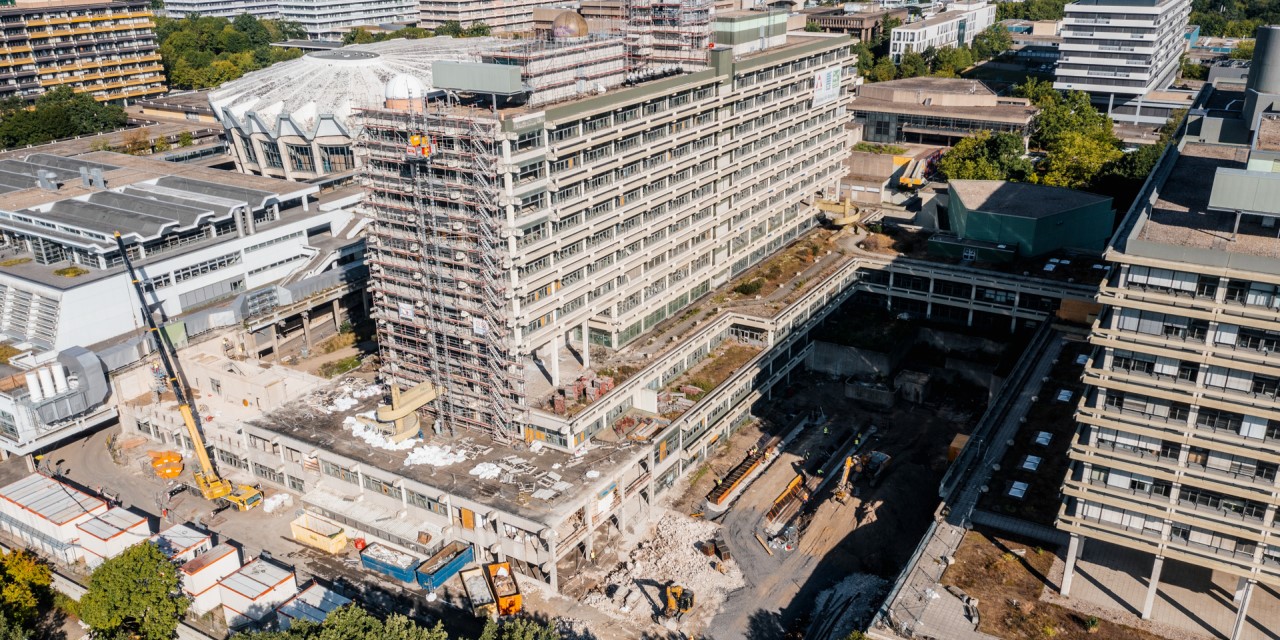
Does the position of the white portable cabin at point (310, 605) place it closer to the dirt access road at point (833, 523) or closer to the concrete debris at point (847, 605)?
the dirt access road at point (833, 523)

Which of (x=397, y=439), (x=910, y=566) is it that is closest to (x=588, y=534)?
(x=397, y=439)

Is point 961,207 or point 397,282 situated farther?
point 961,207

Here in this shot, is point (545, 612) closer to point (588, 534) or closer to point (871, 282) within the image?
point (588, 534)

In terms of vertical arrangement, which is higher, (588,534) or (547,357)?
(547,357)

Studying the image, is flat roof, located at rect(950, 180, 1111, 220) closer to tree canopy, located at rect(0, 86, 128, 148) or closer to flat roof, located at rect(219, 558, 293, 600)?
flat roof, located at rect(219, 558, 293, 600)

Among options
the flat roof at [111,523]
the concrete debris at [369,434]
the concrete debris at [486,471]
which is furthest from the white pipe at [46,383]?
the concrete debris at [486,471]

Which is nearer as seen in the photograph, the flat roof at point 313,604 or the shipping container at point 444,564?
the flat roof at point 313,604
